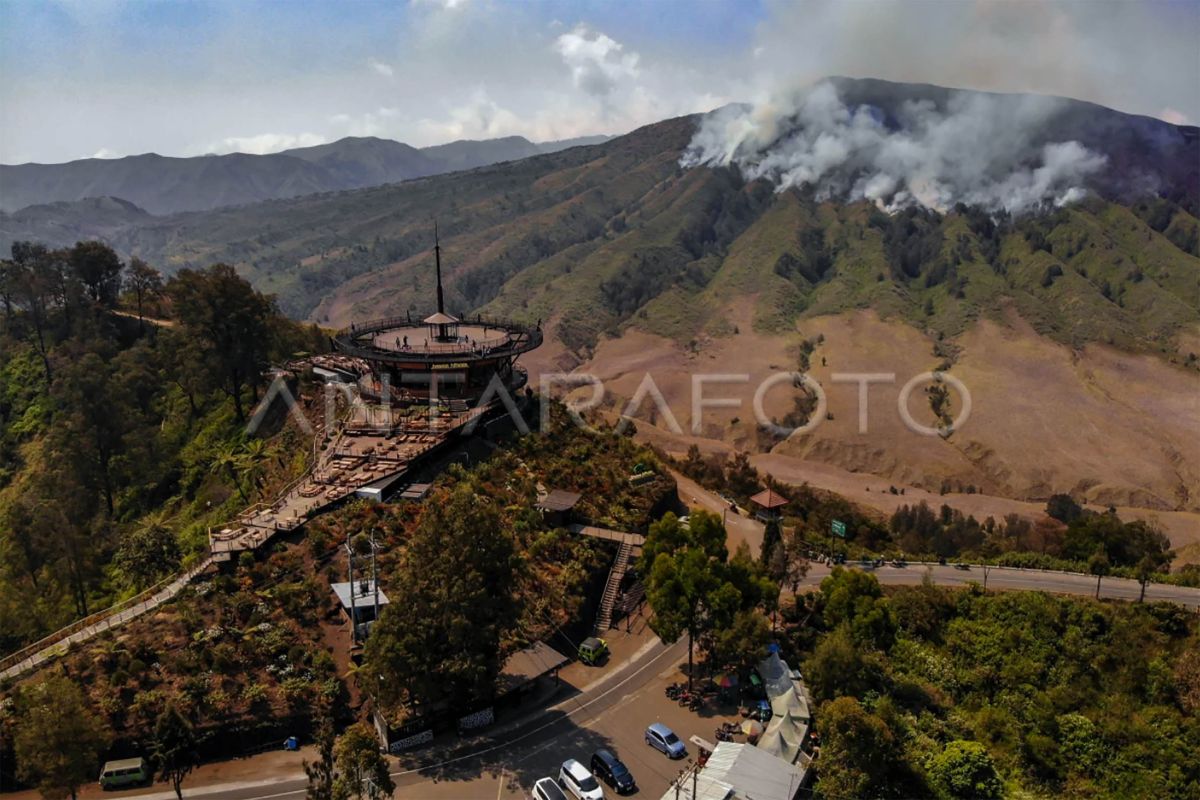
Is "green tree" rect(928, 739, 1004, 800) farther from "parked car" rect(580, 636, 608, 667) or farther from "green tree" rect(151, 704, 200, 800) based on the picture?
"green tree" rect(151, 704, 200, 800)

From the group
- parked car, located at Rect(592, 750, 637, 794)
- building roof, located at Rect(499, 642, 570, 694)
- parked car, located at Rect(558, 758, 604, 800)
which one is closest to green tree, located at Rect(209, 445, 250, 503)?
building roof, located at Rect(499, 642, 570, 694)

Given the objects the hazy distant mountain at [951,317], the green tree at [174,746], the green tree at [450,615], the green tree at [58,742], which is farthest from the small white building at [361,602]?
the hazy distant mountain at [951,317]

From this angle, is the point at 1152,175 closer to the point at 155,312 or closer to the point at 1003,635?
the point at 1003,635

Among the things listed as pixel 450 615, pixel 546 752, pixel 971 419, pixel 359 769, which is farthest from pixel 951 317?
pixel 359 769

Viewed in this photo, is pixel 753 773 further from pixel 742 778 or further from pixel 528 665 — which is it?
pixel 528 665

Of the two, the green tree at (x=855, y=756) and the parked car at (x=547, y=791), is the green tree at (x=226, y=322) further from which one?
the green tree at (x=855, y=756)

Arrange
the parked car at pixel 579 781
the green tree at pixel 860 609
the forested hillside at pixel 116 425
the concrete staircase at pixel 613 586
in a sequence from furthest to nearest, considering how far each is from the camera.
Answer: the forested hillside at pixel 116 425, the concrete staircase at pixel 613 586, the green tree at pixel 860 609, the parked car at pixel 579 781
